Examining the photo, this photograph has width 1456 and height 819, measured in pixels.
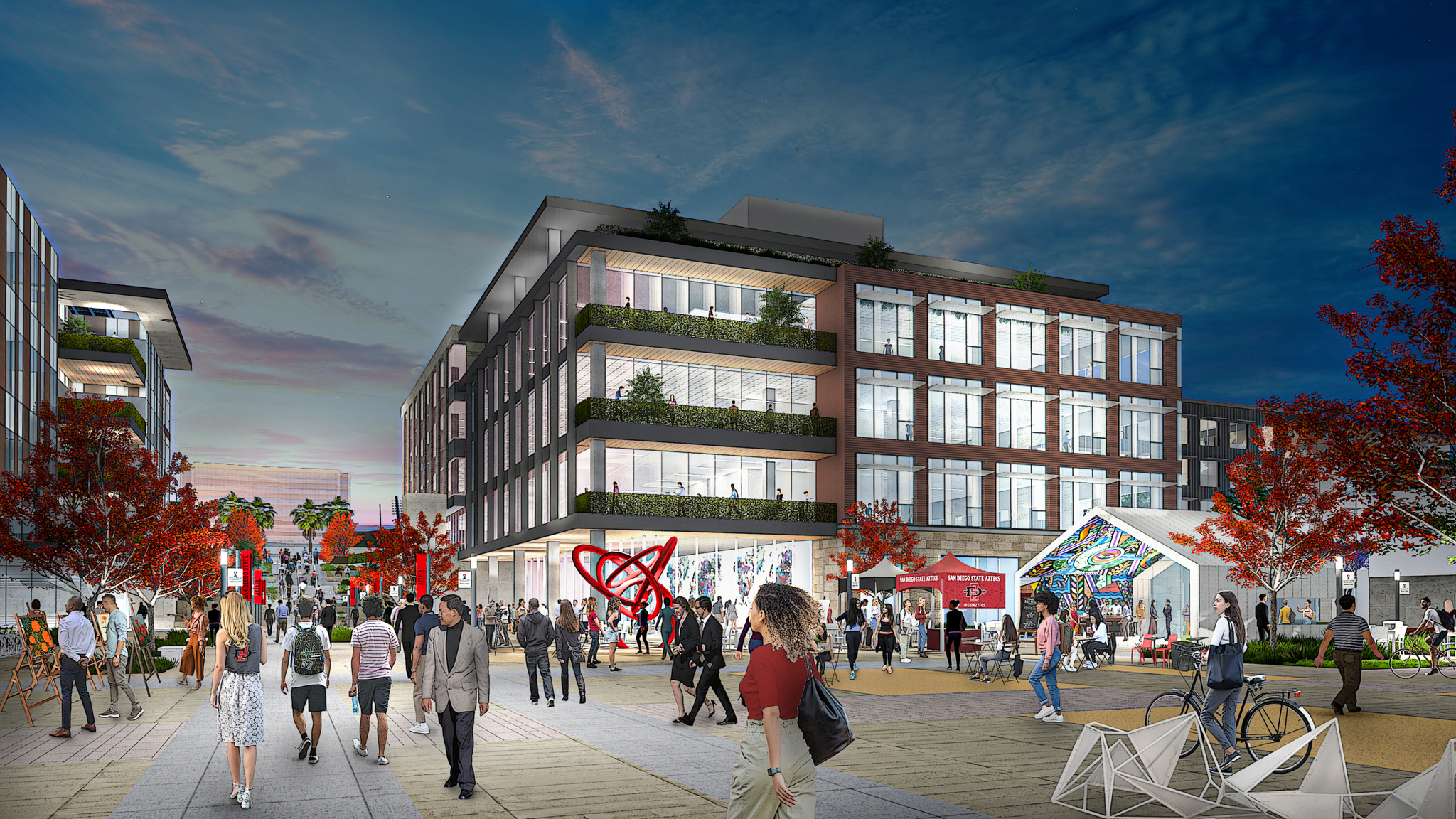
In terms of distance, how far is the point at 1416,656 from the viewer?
29.6m

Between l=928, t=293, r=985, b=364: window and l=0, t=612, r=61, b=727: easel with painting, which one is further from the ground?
l=928, t=293, r=985, b=364: window

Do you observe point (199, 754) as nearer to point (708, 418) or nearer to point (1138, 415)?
point (708, 418)

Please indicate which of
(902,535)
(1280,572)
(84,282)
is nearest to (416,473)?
(84,282)

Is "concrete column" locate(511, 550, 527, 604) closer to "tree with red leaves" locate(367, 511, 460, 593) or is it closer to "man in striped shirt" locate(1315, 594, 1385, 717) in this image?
"tree with red leaves" locate(367, 511, 460, 593)

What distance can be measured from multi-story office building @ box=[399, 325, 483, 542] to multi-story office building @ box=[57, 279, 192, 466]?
18.4m

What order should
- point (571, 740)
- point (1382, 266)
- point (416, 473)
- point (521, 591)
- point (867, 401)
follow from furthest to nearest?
point (416, 473) → point (521, 591) → point (867, 401) → point (1382, 266) → point (571, 740)

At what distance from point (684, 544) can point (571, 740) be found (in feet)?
121

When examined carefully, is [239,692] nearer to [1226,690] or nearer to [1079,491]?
[1226,690]

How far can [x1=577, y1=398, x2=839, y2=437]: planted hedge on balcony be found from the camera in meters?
45.6

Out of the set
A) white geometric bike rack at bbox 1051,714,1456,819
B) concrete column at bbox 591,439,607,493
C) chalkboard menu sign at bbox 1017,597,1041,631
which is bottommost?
chalkboard menu sign at bbox 1017,597,1041,631

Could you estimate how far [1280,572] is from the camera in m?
33.4

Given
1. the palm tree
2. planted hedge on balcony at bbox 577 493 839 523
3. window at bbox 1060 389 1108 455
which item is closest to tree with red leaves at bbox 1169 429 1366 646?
planted hedge on balcony at bbox 577 493 839 523

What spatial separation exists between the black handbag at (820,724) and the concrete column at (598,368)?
40374 millimetres

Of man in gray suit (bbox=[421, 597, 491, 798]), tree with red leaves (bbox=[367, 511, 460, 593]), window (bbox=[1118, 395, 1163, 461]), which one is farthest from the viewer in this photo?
tree with red leaves (bbox=[367, 511, 460, 593])
